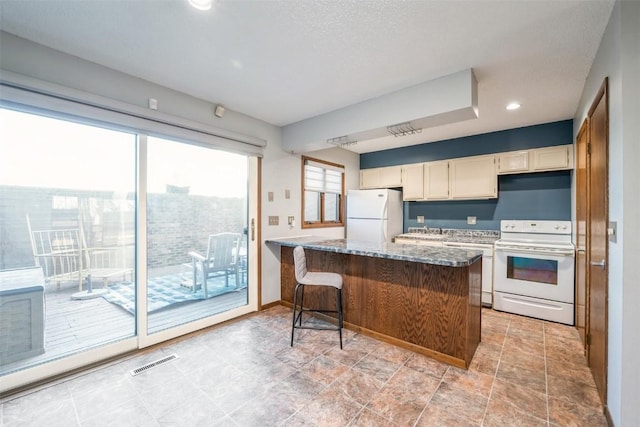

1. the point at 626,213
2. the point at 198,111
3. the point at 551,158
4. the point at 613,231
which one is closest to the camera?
the point at 626,213

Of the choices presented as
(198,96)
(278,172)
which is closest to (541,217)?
(278,172)

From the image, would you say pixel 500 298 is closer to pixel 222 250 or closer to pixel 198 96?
pixel 222 250

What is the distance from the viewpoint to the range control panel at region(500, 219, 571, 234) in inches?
140

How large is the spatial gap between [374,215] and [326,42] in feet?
9.96

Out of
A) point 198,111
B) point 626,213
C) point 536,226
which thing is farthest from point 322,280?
point 536,226

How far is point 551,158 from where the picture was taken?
3.50 m

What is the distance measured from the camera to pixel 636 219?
137 cm

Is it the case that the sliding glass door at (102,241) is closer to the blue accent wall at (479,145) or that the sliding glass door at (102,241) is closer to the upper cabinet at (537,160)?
the blue accent wall at (479,145)

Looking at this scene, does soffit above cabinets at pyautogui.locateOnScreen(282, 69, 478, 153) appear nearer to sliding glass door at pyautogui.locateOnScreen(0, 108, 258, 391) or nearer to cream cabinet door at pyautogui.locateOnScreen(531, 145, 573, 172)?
sliding glass door at pyautogui.locateOnScreen(0, 108, 258, 391)

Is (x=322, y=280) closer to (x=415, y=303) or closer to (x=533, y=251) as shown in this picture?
(x=415, y=303)

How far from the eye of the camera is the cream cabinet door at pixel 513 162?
3685 mm

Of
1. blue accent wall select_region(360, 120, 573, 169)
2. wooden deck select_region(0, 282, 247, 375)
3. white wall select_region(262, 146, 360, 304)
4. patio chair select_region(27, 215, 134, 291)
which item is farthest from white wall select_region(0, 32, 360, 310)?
wooden deck select_region(0, 282, 247, 375)

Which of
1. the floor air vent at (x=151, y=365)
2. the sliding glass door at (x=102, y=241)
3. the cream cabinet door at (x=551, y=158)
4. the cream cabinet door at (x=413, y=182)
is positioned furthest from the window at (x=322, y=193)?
the cream cabinet door at (x=551, y=158)

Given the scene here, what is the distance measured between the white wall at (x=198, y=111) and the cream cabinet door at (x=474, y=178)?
6.10 feet
